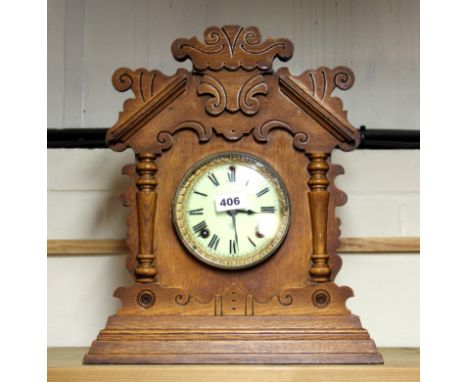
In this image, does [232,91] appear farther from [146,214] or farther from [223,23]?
[223,23]

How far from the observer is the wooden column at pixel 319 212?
1502 millimetres

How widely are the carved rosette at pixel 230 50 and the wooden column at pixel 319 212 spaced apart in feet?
0.73

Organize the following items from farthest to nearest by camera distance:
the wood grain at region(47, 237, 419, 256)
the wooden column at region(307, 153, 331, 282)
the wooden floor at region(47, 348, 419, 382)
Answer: the wood grain at region(47, 237, 419, 256), the wooden column at region(307, 153, 331, 282), the wooden floor at region(47, 348, 419, 382)

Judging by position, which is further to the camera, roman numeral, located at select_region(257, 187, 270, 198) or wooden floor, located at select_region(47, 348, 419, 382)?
roman numeral, located at select_region(257, 187, 270, 198)

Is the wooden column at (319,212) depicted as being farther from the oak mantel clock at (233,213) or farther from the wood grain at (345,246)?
the wood grain at (345,246)

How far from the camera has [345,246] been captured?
6.15 feet

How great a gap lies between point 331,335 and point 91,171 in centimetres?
78

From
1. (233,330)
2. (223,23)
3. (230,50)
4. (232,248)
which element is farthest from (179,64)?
(233,330)

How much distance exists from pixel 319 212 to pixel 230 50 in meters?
0.37

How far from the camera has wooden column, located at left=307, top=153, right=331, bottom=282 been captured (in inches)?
59.1

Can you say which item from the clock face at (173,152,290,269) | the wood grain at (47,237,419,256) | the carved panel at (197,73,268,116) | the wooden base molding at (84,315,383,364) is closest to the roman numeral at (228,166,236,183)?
the clock face at (173,152,290,269)

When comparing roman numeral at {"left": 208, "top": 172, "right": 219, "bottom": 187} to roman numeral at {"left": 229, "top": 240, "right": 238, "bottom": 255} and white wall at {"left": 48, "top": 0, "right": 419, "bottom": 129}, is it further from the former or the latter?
white wall at {"left": 48, "top": 0, "right": 419, "bottom": 129}

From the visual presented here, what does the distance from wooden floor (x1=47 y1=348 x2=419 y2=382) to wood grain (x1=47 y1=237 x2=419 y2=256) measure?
0.51 meters

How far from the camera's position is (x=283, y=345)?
57.0 inches
